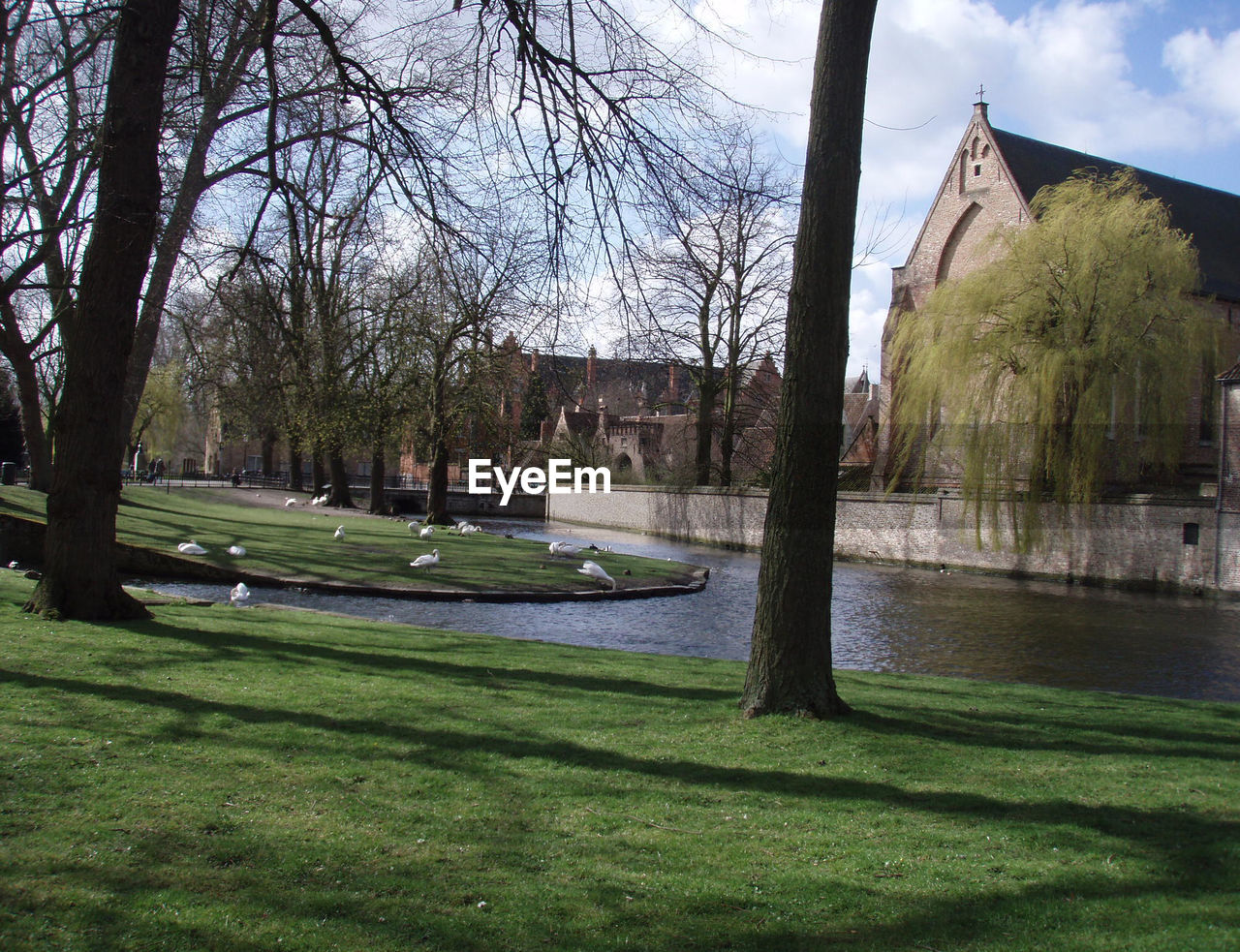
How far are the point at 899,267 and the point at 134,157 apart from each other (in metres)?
38.1

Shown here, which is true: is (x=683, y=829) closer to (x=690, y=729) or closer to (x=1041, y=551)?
(x=690, y=729)

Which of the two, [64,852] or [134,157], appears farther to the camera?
[134,157]

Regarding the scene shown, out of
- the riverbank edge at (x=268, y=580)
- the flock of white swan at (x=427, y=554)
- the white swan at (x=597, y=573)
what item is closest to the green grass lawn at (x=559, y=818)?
the flock of white swan at (x=427, y=554)

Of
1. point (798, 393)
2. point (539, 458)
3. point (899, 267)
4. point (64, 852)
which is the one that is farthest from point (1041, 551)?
point (539, 458)

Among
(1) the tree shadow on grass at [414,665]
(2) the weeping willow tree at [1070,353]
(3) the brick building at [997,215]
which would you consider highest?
(3) the brick building at [997,215]

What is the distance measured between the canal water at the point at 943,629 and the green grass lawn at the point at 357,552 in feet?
3.79

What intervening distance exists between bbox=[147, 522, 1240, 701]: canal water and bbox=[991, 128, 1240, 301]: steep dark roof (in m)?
20.4

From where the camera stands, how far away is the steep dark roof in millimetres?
36000

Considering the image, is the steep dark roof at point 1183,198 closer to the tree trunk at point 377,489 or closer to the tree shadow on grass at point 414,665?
the tree trunk at point 377,489

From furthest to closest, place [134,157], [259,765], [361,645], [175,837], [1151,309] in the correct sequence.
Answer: [1151,309]
[361,645]
[134,157]
[259,765]
[175,837]

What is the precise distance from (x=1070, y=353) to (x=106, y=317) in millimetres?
22696

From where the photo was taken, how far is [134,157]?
7910mm

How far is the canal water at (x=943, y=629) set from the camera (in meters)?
12.3

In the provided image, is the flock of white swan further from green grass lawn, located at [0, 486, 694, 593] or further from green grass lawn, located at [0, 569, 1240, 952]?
green grass lawn, located at [0, 569, 1240, 952]
